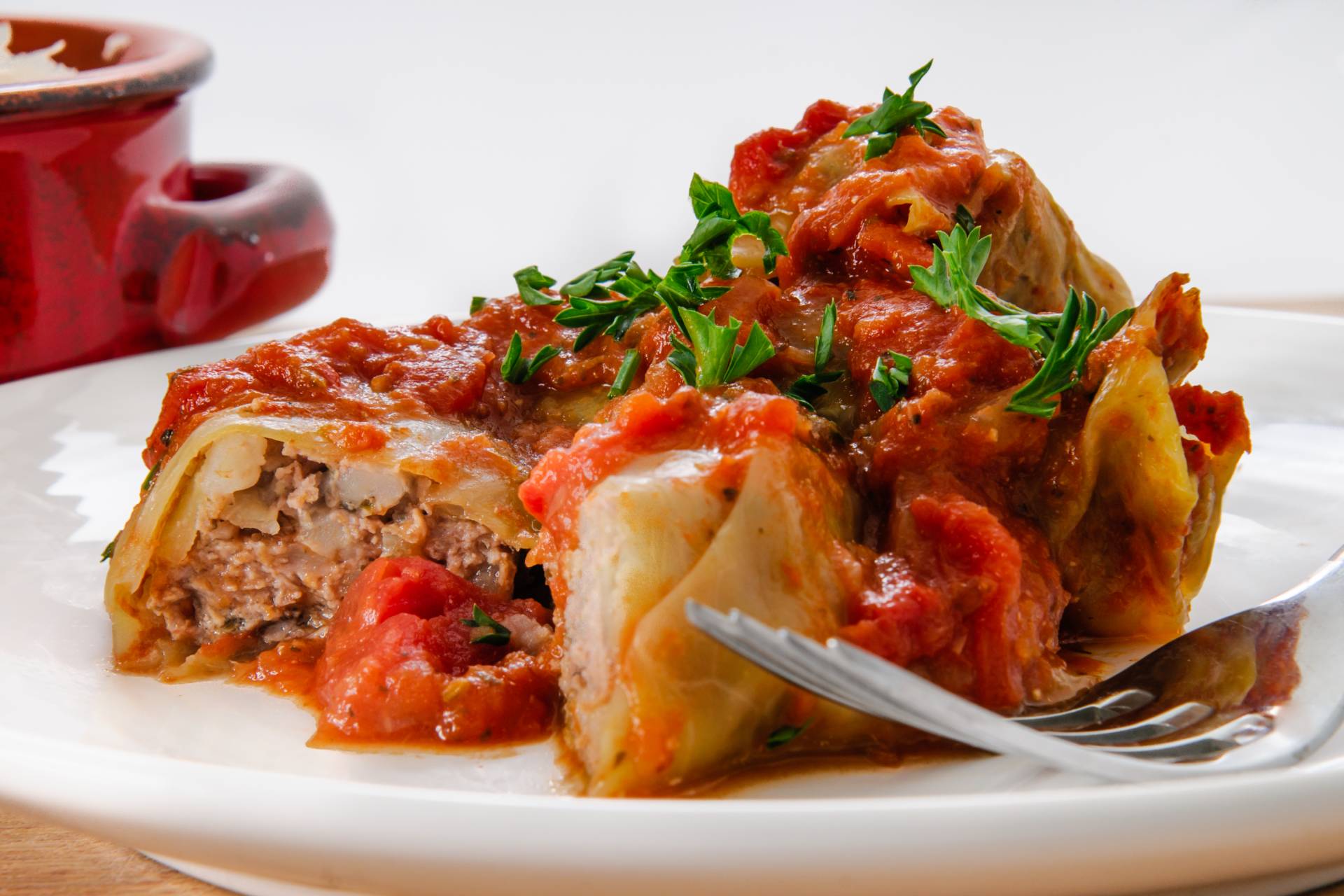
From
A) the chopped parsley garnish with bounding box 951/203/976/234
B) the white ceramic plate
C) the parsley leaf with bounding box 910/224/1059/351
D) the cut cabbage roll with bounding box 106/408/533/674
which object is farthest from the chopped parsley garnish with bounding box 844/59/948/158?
the white ceramic plate

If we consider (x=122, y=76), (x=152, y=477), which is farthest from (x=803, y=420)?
(x=122, y=76)

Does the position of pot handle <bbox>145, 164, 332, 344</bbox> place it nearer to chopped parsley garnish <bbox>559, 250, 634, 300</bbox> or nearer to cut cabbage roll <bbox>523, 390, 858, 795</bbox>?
chopped parsley garnish <bbox>559, 250, 634, 300</bbox>

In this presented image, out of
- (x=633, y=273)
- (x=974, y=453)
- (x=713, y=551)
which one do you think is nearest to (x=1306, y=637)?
(x=974, y=453)

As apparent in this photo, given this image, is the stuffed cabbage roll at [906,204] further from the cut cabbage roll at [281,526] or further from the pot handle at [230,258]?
the pot handle at [230,258]

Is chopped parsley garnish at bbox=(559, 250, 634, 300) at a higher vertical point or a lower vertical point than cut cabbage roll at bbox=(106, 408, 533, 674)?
higher

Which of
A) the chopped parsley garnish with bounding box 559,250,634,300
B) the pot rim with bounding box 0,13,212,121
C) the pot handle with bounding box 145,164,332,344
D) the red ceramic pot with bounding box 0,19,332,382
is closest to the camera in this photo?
the chopped parsley garnish with bounding box 559,250,634,300

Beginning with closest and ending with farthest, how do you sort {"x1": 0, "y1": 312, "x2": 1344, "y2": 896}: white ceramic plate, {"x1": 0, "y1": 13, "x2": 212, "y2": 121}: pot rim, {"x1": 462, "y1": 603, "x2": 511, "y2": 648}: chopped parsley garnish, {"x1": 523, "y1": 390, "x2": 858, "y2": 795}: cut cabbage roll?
{"x1": 0, "y1": 312, "x2": 1344, "y2": 896}: white ceramic plate → {"x1": 523, "y1": 390, "x2": 858, "y2": 795}: cut cabbage roll → {"x1": 462, "y1": 603, "x2": 511, "y2": 648}: chopped parsley garnish → {"x1": 0, "y1": 13, "x2": 212, "y2": 121}: pot rim
